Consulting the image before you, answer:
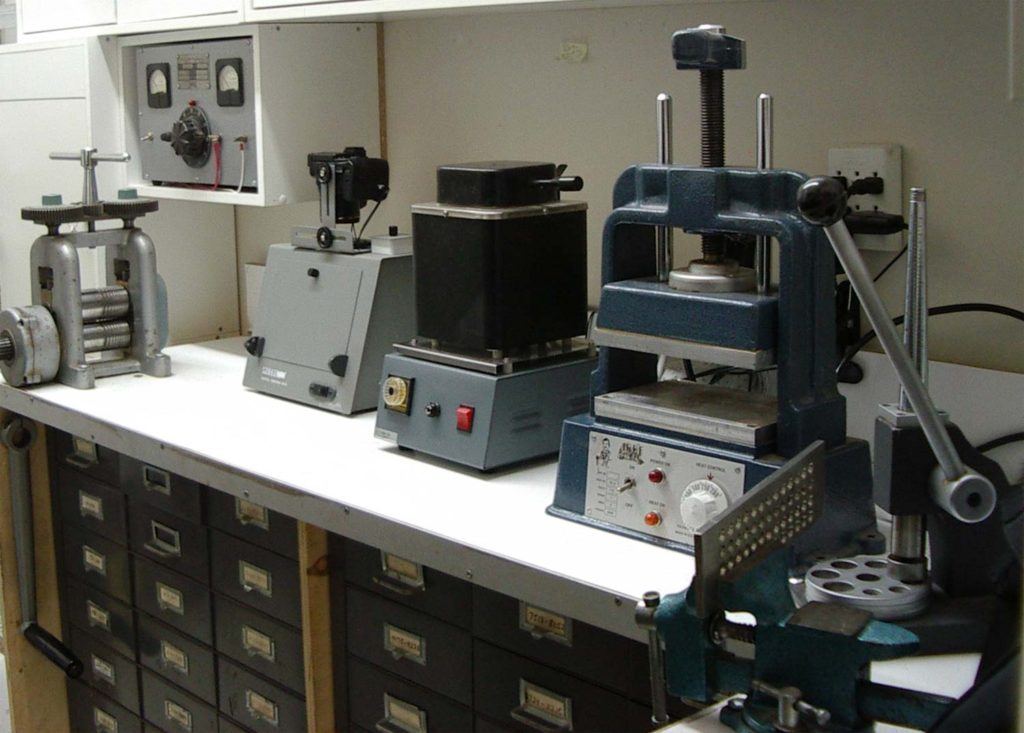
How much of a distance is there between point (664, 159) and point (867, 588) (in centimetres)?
60

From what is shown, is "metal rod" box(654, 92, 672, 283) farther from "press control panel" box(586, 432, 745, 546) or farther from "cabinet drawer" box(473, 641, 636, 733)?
"cabinet drawer" box(473, 641, 636, 733)

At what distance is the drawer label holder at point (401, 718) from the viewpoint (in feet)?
6.20

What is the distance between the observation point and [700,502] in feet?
4.97

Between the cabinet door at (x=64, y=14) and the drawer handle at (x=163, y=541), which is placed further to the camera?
the cabinet door at (x=64, y=14)

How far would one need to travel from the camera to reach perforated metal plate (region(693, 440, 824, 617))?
1.02 meters

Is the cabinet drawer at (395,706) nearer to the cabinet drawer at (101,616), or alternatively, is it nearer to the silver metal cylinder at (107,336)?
the cabinet drawer at (101,616)

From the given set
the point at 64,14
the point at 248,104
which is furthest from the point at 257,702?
the point at 64,14

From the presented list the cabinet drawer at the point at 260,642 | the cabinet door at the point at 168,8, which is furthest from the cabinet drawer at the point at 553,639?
the cabinet door at the point at 168,8

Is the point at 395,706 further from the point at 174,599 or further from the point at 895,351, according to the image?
the point at 895,351

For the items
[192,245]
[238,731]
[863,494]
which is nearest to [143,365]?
[192,245]

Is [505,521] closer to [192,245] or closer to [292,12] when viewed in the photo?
[292,12]

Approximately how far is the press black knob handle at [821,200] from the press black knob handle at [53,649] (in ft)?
6.78

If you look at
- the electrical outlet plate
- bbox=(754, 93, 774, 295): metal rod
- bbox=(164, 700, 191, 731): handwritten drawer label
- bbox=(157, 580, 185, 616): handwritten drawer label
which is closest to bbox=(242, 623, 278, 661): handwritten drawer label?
bbox=(157, 580, 185, 616): handwritten drawer label

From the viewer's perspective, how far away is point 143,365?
8.55 feet
